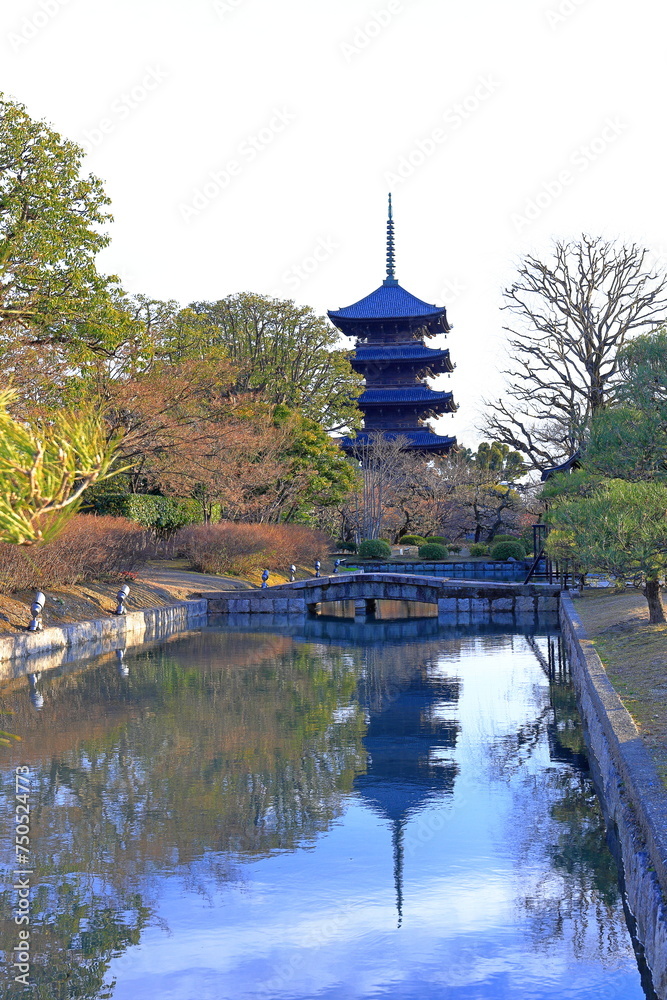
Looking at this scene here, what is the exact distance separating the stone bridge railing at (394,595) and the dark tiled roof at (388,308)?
29608 millimetres

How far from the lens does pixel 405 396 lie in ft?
176

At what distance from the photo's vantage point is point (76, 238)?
1909 centimetres

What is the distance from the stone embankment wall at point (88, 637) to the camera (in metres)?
16.4

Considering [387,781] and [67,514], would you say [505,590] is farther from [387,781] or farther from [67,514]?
[67,514]

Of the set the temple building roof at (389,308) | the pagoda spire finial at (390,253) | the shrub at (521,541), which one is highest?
the pagoda spire finial at (390,253)

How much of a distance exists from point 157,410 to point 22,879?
20842 mm

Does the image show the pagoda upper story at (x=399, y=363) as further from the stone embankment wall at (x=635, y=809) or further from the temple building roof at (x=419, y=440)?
the stone embankment wall at (x=635, y=809)

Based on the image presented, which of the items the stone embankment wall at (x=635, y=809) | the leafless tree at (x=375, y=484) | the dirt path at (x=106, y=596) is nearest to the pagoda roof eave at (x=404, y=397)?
the leafless tree at (x=375, y=484)

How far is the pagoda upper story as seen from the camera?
53125 mm

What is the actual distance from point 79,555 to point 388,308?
127 feet

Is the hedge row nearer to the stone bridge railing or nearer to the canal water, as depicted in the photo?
the stone bridge railing

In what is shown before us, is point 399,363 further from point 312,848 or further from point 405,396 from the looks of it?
point 312,848

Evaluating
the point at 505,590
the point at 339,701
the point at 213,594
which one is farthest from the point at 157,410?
the point at 339,701

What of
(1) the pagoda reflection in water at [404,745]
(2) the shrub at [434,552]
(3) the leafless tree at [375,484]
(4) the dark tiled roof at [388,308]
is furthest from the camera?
(4) the dark tiled roof at [388,308]
